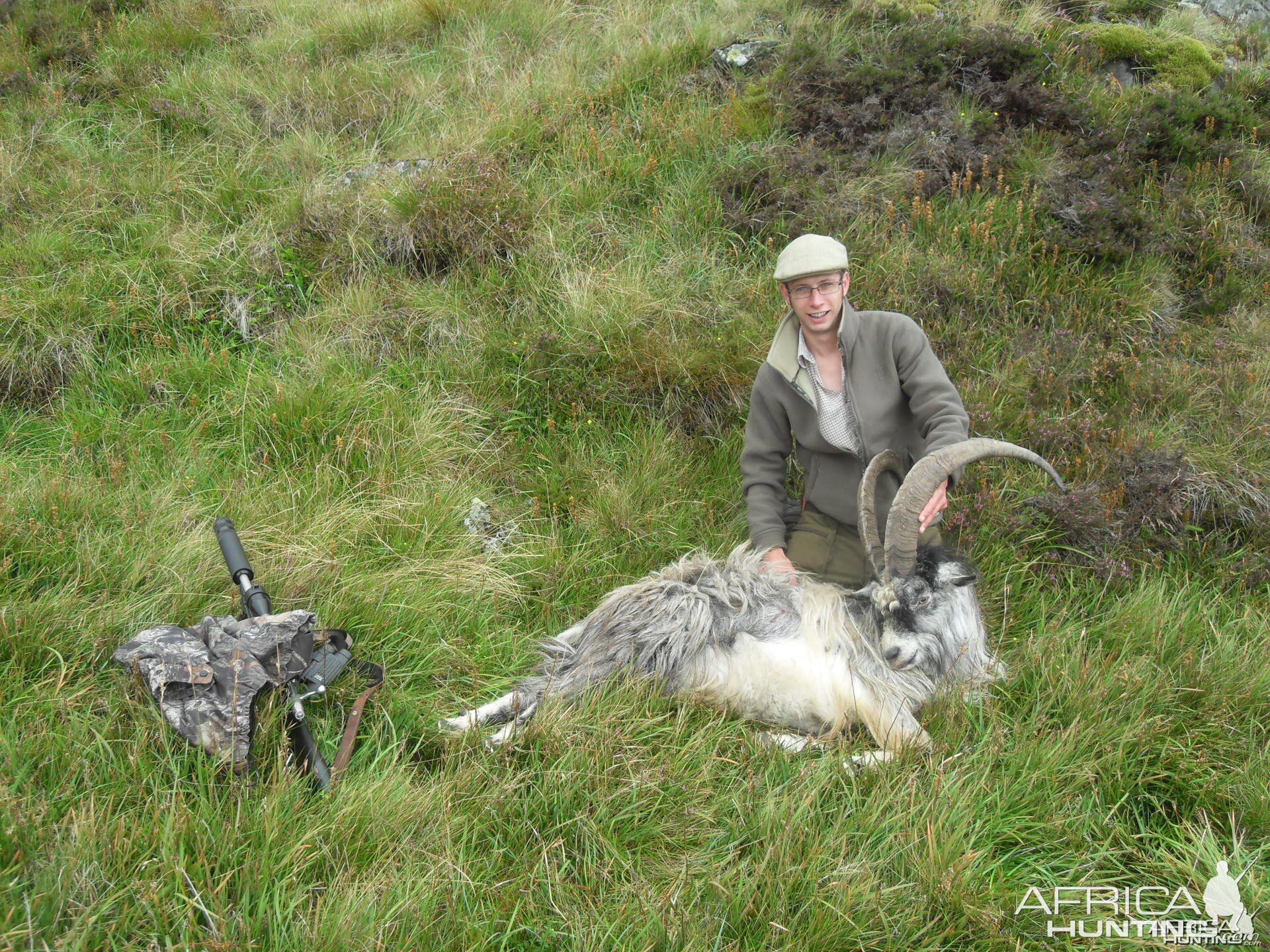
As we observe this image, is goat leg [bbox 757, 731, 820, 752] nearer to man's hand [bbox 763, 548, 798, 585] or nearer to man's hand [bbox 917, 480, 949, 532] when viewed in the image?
man's hand [bbox 763, 548, 798, 585]

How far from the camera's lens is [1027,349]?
576 cm

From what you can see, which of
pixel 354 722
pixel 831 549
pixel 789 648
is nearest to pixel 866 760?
pixel 789 648

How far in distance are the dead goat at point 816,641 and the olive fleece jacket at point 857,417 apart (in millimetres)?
305

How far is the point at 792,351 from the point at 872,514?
987 mm

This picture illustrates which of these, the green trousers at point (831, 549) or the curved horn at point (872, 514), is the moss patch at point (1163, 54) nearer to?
the green trousers at point (831, 549)

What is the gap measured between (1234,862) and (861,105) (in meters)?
5.88

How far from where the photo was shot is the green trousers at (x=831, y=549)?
4656 millimetres

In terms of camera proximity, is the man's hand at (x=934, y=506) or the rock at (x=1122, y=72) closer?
the man's hand at (x=934, y=506)

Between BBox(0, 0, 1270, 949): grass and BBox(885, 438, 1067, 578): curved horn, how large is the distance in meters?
0.75

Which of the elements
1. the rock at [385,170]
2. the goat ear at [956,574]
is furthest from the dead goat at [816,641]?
the rock at [385,170]

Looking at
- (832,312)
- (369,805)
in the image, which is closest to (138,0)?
(832,312)

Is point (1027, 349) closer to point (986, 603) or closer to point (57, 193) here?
point (986, 603)

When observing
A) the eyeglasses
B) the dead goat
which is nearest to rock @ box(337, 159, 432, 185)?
the eyeglasses

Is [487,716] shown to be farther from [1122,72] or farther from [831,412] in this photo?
[1122,72]
